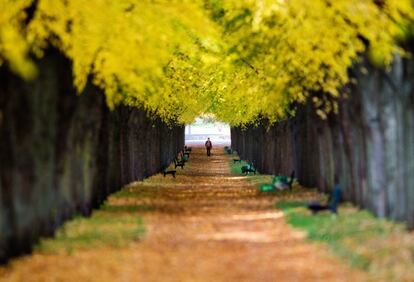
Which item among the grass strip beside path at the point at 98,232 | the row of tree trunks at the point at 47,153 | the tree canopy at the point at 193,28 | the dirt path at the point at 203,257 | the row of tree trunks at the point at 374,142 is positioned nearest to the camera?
the dirt path at the point at 203,257

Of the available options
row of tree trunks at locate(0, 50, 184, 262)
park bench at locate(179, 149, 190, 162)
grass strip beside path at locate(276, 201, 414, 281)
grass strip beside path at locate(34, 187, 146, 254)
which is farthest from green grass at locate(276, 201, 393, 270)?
park bench at locate(179, 149, 190, 162)

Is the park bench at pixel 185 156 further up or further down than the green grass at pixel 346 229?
further up

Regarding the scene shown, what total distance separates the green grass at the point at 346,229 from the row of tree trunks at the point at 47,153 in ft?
19.3

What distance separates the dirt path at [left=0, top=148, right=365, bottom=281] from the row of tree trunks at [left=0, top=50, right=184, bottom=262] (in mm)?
1327

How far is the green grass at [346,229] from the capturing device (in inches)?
697

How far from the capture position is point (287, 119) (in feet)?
147

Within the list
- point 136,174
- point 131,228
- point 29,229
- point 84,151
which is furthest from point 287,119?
point 29,229

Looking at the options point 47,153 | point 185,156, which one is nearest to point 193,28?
point 47,153

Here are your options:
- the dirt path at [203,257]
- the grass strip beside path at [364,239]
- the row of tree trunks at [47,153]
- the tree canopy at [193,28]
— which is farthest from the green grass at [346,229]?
the row of tree trunks at [47,153]

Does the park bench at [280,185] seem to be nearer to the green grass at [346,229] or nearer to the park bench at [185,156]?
the green grass at [346,229]

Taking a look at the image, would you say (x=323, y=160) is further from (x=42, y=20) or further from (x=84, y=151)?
(x=42, y=20)

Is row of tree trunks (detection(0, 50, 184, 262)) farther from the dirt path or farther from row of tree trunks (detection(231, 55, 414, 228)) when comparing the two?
row of tree trunks (detection(231, 55, 414, 228))

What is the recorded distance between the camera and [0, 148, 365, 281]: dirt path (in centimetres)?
1568

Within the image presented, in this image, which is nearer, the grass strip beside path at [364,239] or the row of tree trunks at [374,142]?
the grass strip beside path at [364,239]
